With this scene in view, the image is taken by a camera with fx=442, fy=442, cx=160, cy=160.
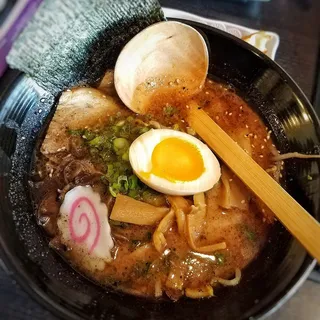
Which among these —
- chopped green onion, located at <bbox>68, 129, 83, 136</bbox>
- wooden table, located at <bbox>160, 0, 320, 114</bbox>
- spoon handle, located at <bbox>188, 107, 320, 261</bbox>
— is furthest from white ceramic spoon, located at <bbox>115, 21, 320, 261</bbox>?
wooden table, located at <bbox>160, 0, 320, 114</bbox>

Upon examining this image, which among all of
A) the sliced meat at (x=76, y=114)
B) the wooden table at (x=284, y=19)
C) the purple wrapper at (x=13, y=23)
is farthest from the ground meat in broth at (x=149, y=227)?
the wooden table at (x=284, y=19)

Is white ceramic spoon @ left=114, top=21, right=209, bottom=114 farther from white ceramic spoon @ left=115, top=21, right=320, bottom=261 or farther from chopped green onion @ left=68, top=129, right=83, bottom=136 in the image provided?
chopped green onion @ left=68, top=129, right=83, bottom=136

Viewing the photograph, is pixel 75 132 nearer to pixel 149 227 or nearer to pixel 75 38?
pixel 75 38

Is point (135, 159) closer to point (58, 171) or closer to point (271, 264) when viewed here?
Answer: point (58, 171)

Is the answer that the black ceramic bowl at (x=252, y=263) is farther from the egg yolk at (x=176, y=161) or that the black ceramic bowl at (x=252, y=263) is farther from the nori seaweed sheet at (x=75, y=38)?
the egg yolk at (x=176, y=161)

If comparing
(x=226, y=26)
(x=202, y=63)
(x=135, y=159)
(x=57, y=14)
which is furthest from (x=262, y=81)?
(x=57, y=14)

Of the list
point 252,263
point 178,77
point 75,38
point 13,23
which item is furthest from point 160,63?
point 252,263
